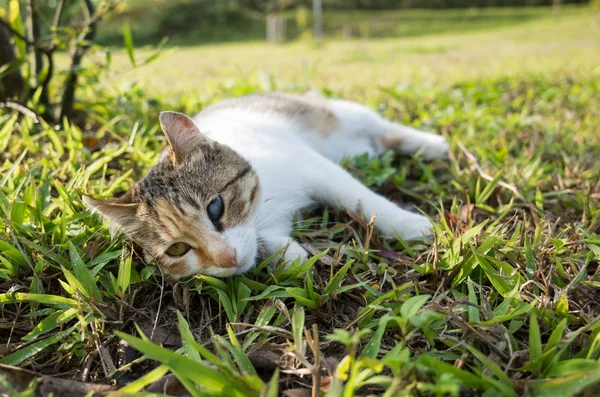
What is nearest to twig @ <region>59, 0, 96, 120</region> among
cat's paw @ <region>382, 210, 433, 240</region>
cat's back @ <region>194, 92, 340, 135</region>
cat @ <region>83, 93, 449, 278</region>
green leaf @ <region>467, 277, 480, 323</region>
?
cat's back @ <region>194, 92, 340, 135</region>

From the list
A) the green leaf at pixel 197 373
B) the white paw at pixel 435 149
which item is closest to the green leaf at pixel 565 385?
the green leaf at pixel 197 373

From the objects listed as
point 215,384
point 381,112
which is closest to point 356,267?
point 215,384

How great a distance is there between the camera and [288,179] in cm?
216

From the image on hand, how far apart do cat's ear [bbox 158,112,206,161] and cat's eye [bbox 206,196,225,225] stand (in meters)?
0.28

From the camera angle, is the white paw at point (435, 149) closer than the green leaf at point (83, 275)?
No

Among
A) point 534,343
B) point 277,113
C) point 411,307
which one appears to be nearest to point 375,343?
point 411,307

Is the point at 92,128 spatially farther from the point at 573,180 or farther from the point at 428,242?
the point at 573,180

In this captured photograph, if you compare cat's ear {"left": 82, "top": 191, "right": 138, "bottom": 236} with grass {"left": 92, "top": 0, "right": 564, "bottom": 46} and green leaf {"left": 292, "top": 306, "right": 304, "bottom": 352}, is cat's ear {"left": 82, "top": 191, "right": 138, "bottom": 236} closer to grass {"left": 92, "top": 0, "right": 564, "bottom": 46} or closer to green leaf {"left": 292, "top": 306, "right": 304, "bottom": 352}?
green leaf {"left": 292, "top": 306, "right": 304, "bottom": 352}

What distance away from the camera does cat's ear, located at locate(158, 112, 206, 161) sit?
181cm

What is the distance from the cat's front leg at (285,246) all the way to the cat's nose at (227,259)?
21 cm

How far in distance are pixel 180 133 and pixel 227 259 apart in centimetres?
67

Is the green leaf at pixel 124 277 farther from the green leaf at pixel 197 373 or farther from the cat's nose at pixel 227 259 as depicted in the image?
the green leaf at pixel 197 373

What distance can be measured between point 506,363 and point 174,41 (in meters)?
25.8

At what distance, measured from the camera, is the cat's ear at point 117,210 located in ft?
5.29
